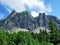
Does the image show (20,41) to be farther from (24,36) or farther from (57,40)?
(57,40)

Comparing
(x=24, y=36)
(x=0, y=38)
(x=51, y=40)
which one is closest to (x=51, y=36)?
A: (x=51, y=40)

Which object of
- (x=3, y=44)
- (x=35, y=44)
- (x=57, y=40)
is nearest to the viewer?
(x=3, y=44)

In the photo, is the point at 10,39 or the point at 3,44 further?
the point at 10,39

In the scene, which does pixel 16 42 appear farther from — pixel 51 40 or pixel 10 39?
pixel 51 40

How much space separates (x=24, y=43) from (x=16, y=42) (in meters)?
6.83

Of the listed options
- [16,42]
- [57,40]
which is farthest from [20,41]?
[57,40]

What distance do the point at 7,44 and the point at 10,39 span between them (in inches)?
346

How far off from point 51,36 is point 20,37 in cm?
3539

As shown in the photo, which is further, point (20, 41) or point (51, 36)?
point (51, 36)

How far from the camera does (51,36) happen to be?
14612 cm

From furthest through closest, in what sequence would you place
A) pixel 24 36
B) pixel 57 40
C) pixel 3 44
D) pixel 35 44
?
1. pixel 57 40
2. pixel 24 36
3. pixel 35 44
4. pixel 3 44

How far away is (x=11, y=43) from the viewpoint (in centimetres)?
11038

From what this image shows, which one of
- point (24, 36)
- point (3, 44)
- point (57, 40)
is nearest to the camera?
point (3, 44)

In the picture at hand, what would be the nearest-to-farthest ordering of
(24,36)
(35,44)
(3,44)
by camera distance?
(3,44) < (35,44) < (24,36)
